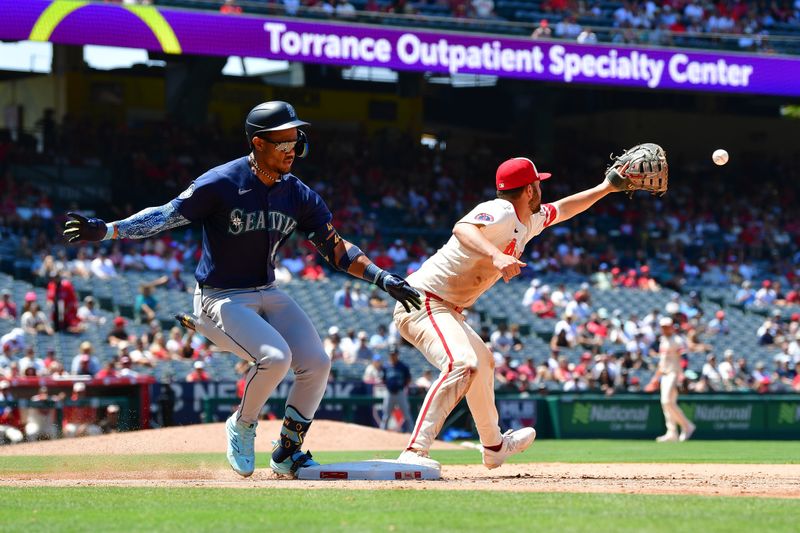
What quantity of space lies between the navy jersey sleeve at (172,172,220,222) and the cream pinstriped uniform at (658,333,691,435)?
12932 mm

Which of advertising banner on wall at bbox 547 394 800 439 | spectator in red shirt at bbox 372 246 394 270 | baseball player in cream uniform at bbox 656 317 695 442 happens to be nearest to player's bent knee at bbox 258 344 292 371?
baseball player in cream uniform at bbox 656 317 695 442

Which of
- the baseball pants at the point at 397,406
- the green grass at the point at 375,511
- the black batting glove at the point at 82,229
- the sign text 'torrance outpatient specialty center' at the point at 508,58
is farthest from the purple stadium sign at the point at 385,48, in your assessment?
the green grass at the point at 375,511

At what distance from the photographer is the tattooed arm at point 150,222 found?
7266mm

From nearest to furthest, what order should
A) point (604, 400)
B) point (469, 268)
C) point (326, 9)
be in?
1. point (469, 268)
2. point (604, 400)
3. point (326, 9)

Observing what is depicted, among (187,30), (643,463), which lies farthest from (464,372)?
(187,30)

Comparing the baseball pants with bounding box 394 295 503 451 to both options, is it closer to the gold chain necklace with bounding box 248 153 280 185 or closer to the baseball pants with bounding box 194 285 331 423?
the baseball pants with bounding box 194 285 331 423

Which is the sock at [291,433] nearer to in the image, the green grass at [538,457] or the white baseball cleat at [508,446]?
the white baseball cleat at [508,446]

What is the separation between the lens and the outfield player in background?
7.35 m

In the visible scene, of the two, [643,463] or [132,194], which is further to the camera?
[132,194]

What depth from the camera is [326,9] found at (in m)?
26.2

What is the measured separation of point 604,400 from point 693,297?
7.24 meters

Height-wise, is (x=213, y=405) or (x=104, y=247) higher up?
(x=104, y=247)

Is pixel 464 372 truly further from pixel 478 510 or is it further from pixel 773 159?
pixel 773 159

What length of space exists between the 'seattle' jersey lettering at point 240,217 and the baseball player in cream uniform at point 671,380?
12365 millimetres
